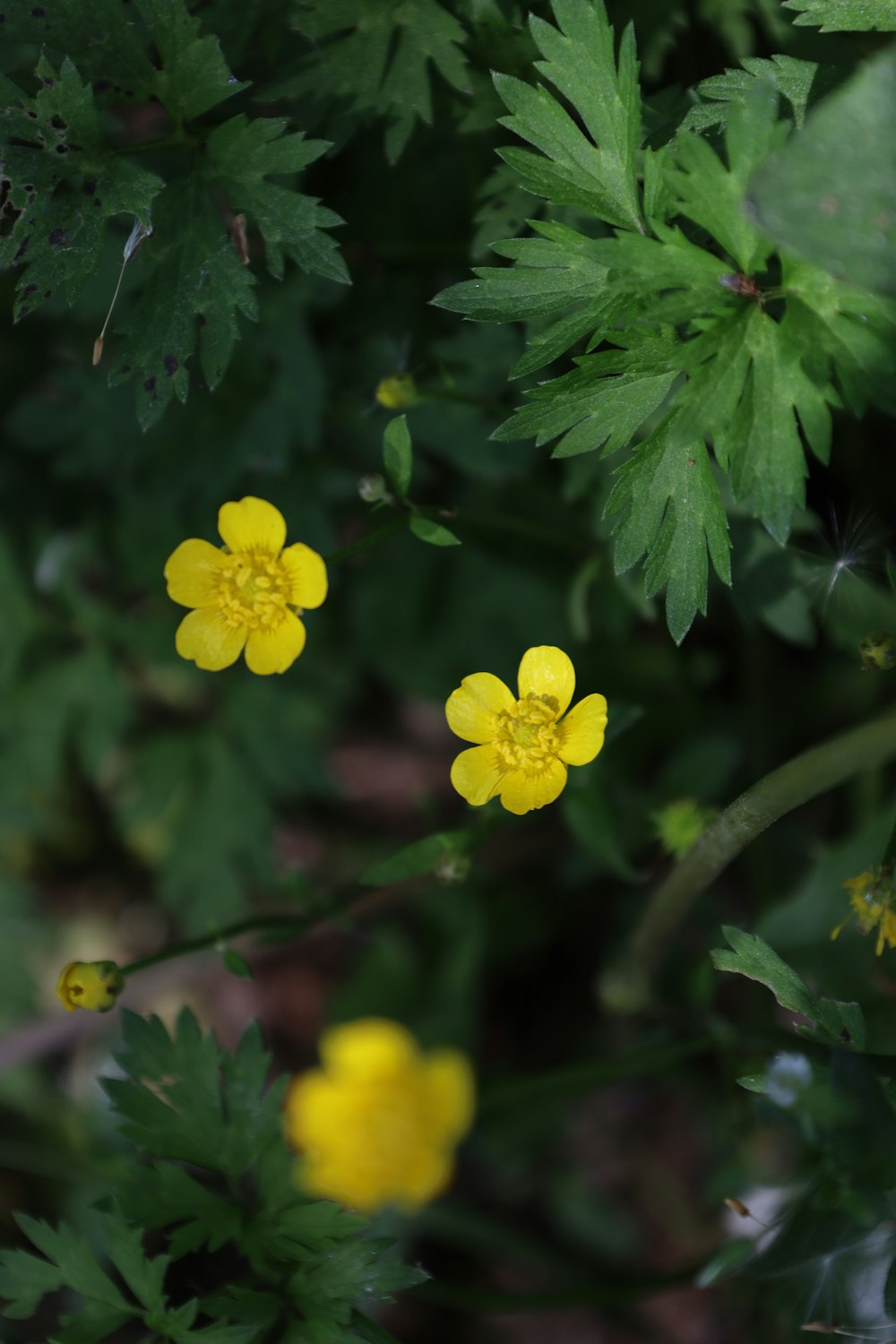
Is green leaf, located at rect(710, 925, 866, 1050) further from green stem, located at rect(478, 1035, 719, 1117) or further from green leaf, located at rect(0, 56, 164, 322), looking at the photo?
green leaf, located at rect(0, 56, 164, 322)

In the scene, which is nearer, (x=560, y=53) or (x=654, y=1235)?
(x=560, y=53)

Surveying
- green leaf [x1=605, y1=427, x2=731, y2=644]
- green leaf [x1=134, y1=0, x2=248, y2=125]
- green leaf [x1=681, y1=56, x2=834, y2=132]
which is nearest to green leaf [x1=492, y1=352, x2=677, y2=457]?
green leaf [x1=605, y1=427, x2=731, y2=644]

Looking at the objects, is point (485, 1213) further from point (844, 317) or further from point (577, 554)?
point (844, 317)

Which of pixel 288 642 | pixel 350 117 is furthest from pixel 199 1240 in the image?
pixel 350 117

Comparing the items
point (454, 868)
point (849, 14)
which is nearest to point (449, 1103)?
point (454, 868)

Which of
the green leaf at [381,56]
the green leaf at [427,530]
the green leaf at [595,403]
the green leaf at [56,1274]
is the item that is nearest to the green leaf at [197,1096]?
the green leaf at [56,1274]
